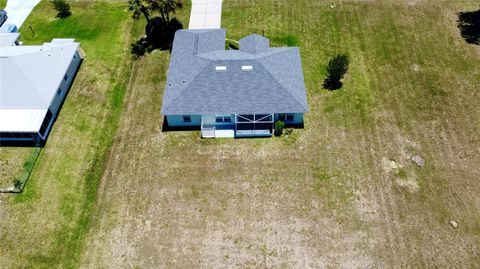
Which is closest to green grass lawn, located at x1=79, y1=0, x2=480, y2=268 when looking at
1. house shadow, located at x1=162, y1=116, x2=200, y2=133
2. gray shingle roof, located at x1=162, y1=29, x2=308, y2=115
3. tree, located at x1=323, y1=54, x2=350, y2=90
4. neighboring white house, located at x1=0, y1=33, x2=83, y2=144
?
house shadow, located at x1=162, y1=116, x2=200, y2=133

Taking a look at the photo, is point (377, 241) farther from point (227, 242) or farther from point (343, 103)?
point (343, 103)

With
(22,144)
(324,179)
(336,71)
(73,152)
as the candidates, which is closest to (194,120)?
(73,152)

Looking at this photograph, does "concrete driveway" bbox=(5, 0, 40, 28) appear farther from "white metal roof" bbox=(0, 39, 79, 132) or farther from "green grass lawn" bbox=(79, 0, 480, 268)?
"green grass lawn" bbox=(79, 0, 480, 268)

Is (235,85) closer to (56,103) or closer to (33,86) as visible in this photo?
(56,103)

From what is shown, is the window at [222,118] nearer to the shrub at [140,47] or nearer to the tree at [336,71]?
the tree at [336,71]

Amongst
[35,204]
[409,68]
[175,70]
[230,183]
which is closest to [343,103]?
[409,68]

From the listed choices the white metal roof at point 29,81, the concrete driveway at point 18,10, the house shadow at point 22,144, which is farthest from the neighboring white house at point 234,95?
the concrete driveway at point 18,10
